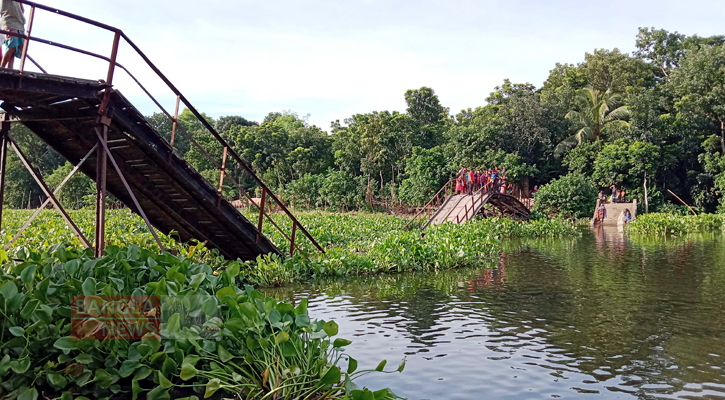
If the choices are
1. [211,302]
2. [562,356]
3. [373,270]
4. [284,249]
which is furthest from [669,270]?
[211,302]

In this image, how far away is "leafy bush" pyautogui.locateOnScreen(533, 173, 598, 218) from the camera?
31.3 meters

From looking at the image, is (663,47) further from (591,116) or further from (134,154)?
(134,154)

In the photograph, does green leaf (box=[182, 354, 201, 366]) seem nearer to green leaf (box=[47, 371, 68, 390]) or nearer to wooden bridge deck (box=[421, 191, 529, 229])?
green leaf (box=[47, 371, 68, 390])

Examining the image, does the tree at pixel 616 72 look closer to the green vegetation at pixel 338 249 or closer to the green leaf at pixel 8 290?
the green vegetation at pixel 338 249

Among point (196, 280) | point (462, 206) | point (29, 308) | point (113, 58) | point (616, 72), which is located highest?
point (616, 72)

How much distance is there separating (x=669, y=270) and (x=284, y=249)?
8921mm

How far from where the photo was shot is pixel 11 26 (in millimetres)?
7410

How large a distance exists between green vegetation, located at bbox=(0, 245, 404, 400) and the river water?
177cm

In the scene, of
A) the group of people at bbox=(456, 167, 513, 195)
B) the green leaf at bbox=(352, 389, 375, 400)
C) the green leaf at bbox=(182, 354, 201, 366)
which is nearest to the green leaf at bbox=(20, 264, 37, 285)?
the green leaf at bbox=(182, 354, 201, 366)

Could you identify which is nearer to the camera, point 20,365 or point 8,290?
point 20,365

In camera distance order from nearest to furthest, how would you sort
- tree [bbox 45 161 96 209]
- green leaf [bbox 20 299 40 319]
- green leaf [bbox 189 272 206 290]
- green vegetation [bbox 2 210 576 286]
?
green leaf [bbox 20 299 40 319] → green leaf [bbox 189 272 206 290] → green vegetation [bbox 2 210 576 286] → tree [bbox 45 161 96 209]

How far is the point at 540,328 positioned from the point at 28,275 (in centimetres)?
627

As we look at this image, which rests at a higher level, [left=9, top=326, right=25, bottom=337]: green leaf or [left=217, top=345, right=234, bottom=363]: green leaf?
[left=9, top=326, right=25, bottom=337]: green leaf

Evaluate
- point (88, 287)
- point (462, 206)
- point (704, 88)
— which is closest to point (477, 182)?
point (462, 206)
